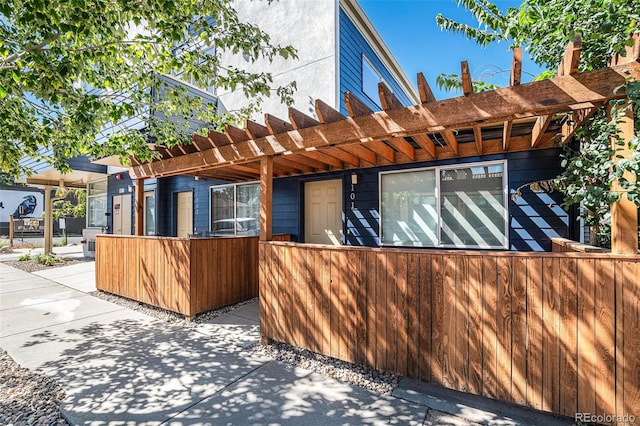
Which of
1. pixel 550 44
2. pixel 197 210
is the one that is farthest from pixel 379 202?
pixel 197 210

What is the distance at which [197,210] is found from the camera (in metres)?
7.72

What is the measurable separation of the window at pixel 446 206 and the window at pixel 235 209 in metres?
3.01

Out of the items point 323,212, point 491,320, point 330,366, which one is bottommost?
point 330,366

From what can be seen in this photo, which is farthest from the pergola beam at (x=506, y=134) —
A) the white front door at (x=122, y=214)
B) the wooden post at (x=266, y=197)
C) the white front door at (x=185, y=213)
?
the white front door at (x=122, y=214)

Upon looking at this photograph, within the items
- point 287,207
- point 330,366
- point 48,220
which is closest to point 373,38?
point 287,207

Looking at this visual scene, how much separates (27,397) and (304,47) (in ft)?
21.4

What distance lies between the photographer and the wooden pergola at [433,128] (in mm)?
2023

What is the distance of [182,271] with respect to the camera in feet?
14.4

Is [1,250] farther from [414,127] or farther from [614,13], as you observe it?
[614,13]

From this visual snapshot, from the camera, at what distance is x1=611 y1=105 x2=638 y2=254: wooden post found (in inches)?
78.1

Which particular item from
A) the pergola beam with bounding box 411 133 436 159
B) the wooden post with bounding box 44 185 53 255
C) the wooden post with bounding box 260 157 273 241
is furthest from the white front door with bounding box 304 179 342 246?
the wooden post with bounding box 44 185 53 255

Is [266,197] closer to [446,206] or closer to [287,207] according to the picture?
[287,207]

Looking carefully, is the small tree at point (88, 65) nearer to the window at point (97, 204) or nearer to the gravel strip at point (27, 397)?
the gravel strip at point (27, 397)

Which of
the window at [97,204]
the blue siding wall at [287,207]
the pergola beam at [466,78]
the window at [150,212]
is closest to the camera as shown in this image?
the pergola beam at [466,78]
